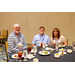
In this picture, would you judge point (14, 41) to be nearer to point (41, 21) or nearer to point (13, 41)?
point (13, 41)

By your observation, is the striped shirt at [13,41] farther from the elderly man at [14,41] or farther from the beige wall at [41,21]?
the beige wall at [41,21]

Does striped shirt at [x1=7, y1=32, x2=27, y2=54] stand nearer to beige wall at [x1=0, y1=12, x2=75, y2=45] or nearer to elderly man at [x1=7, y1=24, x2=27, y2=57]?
elderly man at [x1=7, y1=24, x2=27, y2=57]

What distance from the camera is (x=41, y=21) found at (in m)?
6.12

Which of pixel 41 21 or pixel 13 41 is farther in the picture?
pixel 41 21

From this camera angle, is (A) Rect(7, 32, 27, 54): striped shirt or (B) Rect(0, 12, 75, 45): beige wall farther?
(B) Rect(0, 12, 75, 45): beige wall

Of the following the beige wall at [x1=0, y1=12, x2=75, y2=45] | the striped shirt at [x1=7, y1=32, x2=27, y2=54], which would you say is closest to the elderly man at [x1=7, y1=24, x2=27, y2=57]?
the striped shirt at [x1=7, y1=32, x2=27, y2=54]

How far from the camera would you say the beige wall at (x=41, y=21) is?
5598 mm

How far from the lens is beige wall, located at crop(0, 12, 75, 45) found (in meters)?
5.60

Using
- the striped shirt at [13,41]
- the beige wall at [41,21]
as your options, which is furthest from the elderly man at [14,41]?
the beige wall at [41,21]

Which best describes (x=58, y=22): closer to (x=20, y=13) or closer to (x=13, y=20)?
(x=20, y=13)

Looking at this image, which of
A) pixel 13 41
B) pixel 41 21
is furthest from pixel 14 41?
pixel 41 21

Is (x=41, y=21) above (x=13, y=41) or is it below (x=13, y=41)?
above
